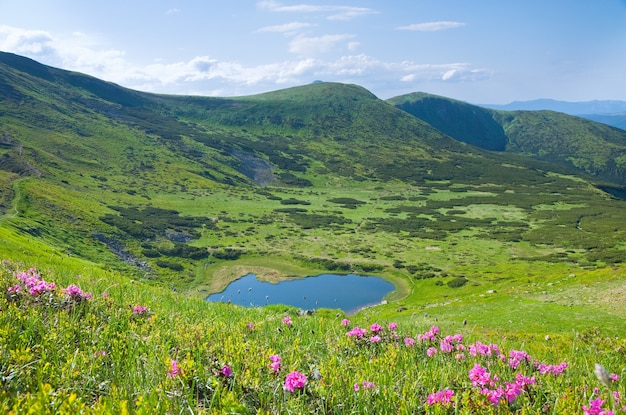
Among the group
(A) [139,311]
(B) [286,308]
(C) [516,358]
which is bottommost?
(B) [286,308]

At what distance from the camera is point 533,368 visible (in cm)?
604

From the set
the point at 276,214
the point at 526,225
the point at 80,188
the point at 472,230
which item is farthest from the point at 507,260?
the point at 80,188

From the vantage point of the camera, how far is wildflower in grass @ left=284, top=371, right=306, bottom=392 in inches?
166

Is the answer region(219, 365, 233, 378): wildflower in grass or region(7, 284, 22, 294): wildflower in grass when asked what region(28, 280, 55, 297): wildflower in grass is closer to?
region(7, 284, 22, 294): wildflower in grass

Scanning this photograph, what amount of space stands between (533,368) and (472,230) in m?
145

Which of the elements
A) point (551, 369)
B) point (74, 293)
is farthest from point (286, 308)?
point (551, 369)

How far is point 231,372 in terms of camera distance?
458cm

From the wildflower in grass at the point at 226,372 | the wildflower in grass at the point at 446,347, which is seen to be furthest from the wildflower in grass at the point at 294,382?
the wildflower in grass at the point at 446,347

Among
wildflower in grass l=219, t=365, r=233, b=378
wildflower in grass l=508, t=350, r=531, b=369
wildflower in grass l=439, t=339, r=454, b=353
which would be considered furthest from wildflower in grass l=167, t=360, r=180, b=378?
wildflower in grass l=508, t=350, r=531, b=369

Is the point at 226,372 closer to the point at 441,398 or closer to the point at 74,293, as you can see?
the point at 441,398

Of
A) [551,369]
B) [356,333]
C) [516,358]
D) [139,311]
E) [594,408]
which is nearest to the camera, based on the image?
[594,408]

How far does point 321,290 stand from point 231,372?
8863 cm

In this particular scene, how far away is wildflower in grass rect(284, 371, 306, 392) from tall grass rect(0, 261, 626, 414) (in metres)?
0.01

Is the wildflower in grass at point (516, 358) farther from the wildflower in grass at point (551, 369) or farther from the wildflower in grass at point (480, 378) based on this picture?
the wildflower in grass at point (480, 378)
